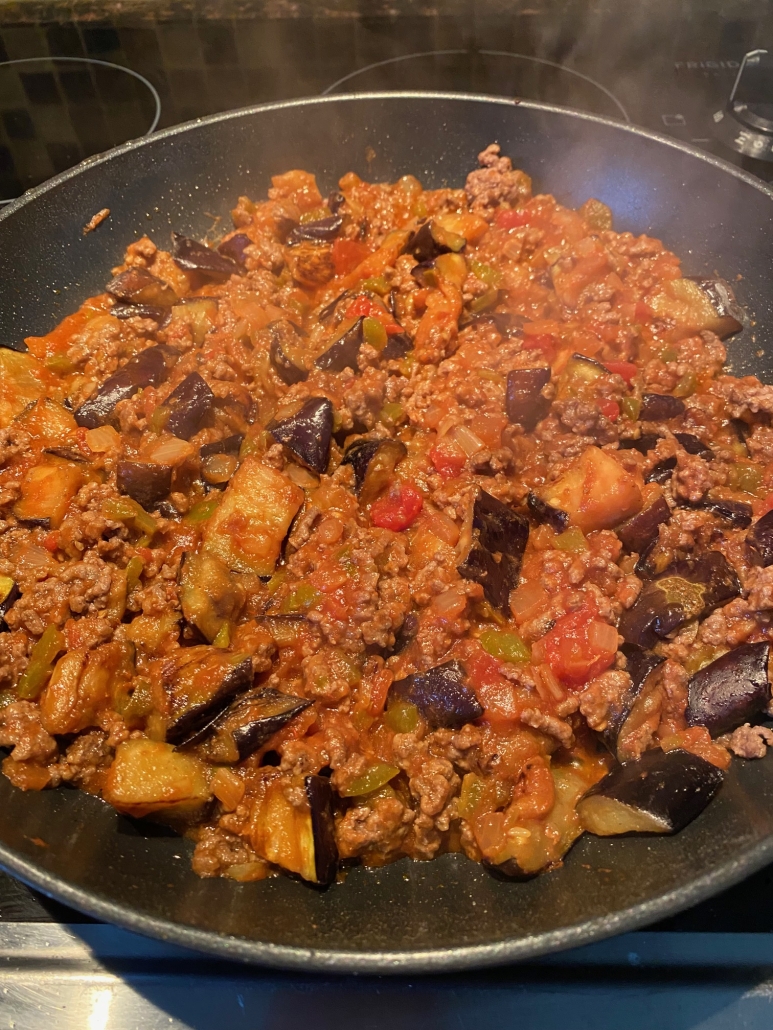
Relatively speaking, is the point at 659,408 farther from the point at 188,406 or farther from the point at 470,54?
the point at 470,54

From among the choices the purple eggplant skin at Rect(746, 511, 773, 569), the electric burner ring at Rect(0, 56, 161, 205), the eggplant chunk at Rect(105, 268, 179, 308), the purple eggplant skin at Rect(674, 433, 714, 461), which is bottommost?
the purple eggplant skin at Rect(746, 511, 773, 569)

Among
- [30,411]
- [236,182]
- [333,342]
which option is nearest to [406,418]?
[333,342]

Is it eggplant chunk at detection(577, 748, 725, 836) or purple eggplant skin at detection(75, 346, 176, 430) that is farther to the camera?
purple eggplant skin at detection(75, 346, 176, 430)

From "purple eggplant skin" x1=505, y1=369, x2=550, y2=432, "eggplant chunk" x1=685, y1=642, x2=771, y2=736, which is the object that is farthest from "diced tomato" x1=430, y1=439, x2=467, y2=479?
"eggplant chunk" x1=685, y1=642, x2=771, y2=736

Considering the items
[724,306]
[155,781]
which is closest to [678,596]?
[724,306]

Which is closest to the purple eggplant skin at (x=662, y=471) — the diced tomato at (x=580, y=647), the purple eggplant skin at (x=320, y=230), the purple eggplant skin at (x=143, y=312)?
the diced tomato at (x=580, y=647)

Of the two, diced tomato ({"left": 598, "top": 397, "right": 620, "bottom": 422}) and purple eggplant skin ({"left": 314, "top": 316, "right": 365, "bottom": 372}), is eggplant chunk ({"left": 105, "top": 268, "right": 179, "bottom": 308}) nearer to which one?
purple eggplant skin ({"left": 314, "top": 316, "right": 365, "bottom": 372})

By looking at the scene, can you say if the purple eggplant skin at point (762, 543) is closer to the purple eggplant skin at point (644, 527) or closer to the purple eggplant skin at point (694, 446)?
the purple eggplant skin at point (644, 527)
